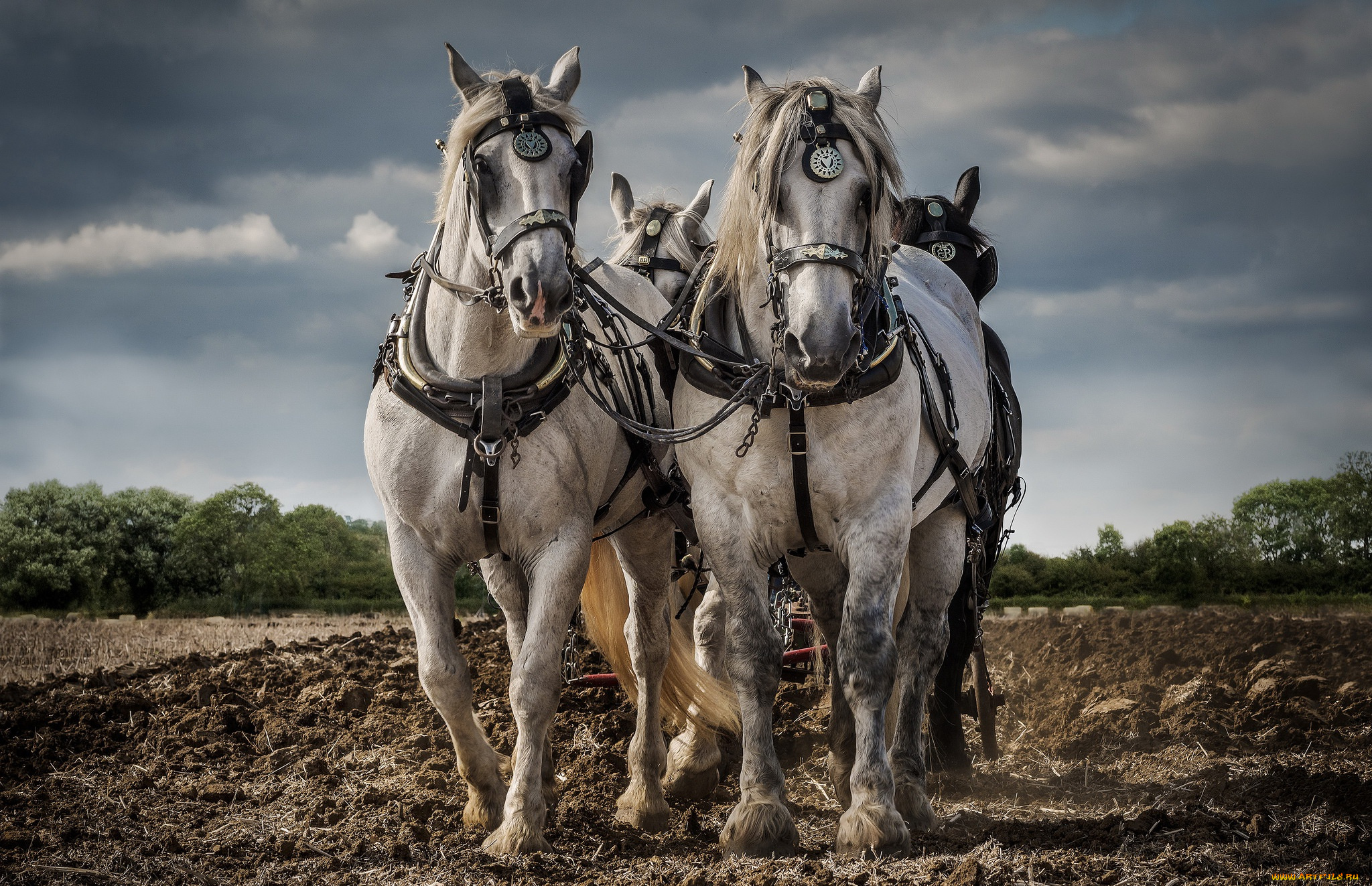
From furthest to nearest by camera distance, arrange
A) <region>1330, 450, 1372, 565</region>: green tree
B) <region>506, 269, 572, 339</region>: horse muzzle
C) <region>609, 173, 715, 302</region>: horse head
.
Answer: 1. <region>1330, 450, 1372, 565</region>: green tree
2. <region>609, 173, 715, 302</region>: horse head
3. <region>506, 269, 572, 339</region>: horse muzzle

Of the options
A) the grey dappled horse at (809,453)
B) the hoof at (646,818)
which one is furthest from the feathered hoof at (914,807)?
the hoof at (646,818)

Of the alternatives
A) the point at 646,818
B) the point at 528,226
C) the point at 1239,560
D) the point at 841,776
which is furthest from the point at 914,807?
the point at 1239,560

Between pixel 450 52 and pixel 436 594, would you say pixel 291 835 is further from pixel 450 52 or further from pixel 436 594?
pixel 450 52

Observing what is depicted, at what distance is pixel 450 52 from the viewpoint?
3732 millimetres

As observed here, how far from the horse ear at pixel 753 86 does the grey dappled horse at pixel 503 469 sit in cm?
62

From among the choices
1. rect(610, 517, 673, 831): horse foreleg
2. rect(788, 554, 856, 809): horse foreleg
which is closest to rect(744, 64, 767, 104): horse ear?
rect(788, 554, 856, 809): horse foreleg

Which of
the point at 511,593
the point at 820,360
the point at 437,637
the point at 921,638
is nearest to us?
the point at 820,360

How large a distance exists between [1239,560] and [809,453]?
41.1 ft

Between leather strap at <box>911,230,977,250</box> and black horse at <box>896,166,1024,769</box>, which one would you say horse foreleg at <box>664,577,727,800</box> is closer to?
black horse at <box>896,166,1024,769</box>

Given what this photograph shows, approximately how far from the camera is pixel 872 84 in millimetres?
3838

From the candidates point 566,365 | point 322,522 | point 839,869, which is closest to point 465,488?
point 566,365

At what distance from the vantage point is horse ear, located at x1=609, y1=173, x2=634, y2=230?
6250mm

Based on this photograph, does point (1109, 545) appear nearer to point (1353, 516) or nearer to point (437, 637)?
point (1353, 516)

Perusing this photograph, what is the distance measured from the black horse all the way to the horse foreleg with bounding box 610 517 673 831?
1392 mm
